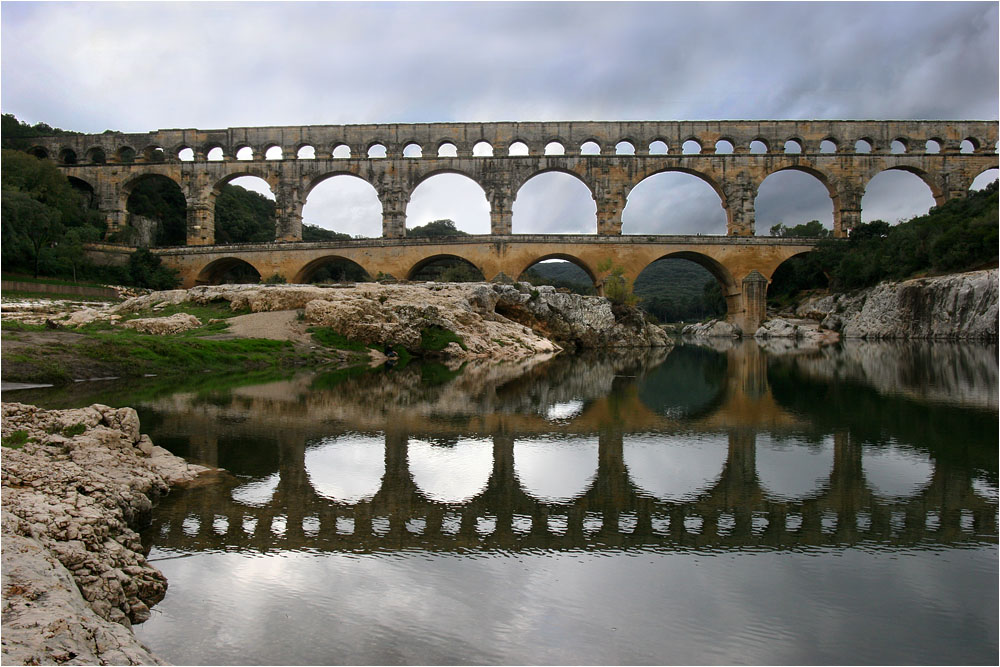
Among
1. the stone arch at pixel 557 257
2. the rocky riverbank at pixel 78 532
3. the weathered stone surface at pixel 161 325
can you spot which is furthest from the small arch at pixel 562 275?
the rocky riverbank at pixel 78 532

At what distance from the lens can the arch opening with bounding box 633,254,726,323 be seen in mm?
61812

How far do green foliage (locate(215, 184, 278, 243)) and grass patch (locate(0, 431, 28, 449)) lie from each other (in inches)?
1626

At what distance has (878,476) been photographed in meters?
5.31

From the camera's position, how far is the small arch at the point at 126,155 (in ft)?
135

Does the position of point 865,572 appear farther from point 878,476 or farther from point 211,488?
point 211,488

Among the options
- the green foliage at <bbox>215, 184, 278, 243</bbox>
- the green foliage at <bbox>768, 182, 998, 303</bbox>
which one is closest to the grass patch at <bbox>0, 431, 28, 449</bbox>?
the green foliage at <bbox>768, 182, 998, 303</bbox>

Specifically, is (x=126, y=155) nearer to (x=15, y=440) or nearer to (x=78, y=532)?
(x=15, y=440)

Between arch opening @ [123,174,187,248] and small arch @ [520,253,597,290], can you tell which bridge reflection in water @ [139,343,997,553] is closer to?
small arch @ [520,253,597,290]

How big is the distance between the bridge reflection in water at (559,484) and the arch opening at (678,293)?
4966 centimetres

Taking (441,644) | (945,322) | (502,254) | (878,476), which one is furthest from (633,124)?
(441,644)

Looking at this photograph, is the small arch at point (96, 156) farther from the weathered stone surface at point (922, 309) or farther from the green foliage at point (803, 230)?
the green foliage at point (803, 230)

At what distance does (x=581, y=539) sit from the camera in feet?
13.0

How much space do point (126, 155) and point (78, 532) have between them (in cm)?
4770

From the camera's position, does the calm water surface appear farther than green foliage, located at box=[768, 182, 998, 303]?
No
